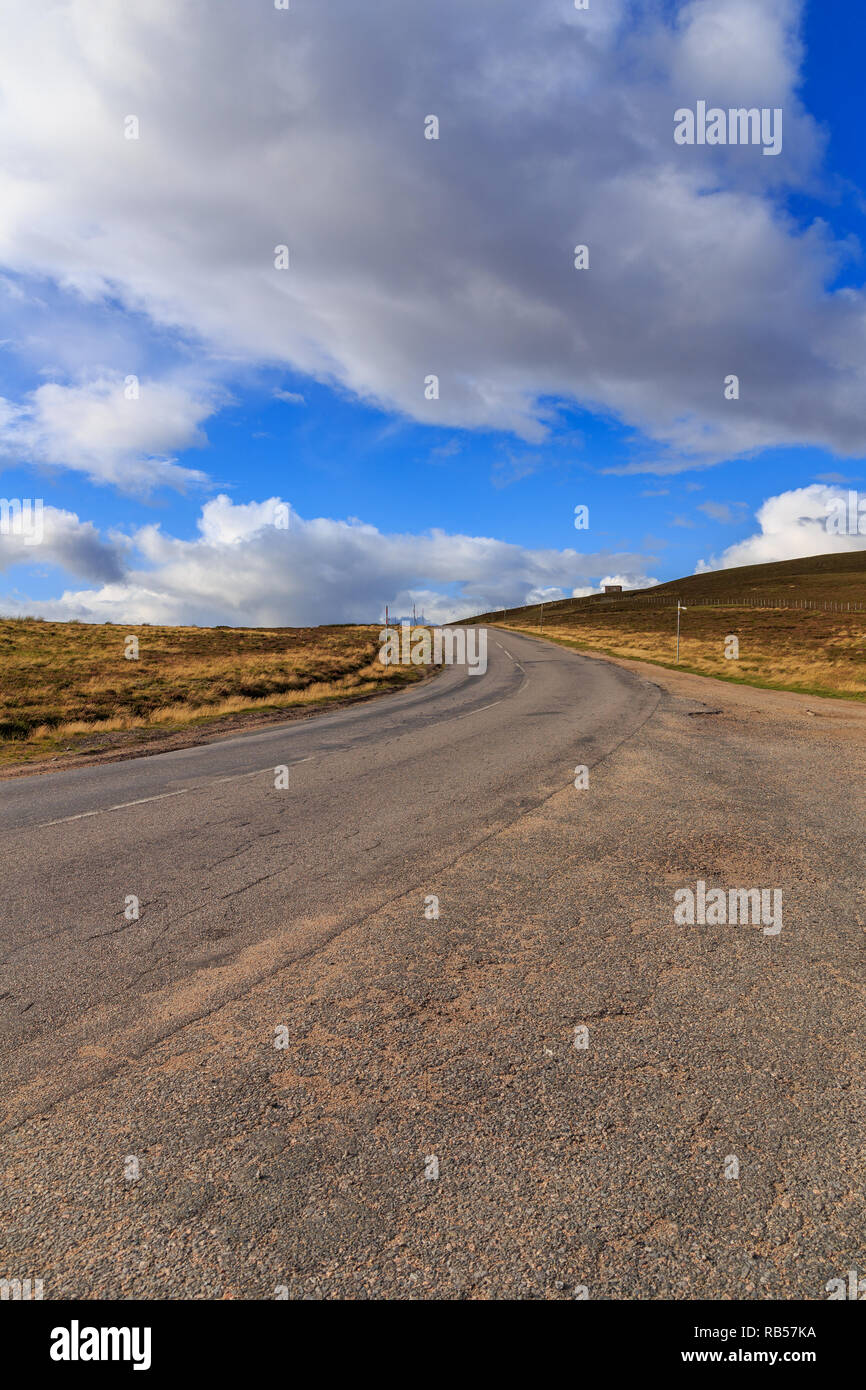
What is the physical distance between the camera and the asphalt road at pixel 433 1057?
240cm

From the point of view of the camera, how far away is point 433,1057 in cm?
346

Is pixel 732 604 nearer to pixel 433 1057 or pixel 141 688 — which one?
pixel 141 688

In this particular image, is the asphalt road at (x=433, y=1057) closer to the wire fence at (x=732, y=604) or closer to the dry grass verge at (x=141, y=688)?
the dry grass verge at (x=141, y=688)

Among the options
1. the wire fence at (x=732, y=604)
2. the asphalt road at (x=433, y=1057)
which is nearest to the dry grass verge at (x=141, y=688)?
the asphalt road at (x=433, y=1057)

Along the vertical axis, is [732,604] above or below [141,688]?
above

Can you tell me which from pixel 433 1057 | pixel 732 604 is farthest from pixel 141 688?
pixel 732 604

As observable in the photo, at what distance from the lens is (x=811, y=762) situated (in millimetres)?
10844

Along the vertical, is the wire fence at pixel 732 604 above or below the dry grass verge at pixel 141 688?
above

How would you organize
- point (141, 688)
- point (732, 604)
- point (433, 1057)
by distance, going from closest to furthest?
point (433, 1057) → point (141, 688) → point (732, 604)

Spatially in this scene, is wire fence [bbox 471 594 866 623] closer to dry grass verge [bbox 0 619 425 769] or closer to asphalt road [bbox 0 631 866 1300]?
dry grass verge [bbox 0 619 425 769]
